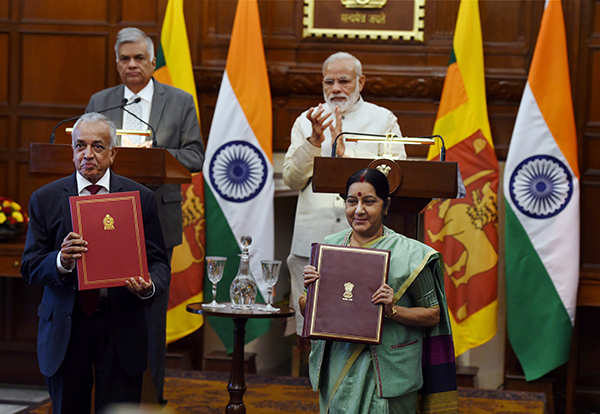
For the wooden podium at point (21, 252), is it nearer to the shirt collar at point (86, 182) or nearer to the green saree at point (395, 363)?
the shirt collar at point (86, 182)

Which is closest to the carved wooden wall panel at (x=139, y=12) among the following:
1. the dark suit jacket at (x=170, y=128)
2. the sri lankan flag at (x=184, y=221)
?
the sri lankan flag at (x=184, y=221)

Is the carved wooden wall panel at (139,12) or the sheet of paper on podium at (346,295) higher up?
the carved wooden wall panel at (139,12)

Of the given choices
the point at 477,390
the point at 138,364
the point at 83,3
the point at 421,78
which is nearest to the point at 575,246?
the point at 477,390

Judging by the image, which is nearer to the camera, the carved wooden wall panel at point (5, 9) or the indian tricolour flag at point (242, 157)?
the indian tricolour flag at point (242, 157)

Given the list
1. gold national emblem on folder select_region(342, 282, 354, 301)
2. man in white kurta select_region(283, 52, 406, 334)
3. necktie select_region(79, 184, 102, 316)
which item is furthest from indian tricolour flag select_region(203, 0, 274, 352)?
gold national emblem on folder select_region(342, 282, 354, 301)

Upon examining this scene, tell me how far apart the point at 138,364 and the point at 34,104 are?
3.58 meters

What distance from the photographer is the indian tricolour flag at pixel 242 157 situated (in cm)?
550

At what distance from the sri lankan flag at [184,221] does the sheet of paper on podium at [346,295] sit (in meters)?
2.92

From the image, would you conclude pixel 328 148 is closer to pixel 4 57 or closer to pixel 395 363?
pixel 395 363

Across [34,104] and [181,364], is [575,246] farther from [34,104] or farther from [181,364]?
[34,104]

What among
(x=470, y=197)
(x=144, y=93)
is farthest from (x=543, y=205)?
(x=144, y=93)

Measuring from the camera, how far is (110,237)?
2783 mm

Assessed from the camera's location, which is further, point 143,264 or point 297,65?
point 297,65

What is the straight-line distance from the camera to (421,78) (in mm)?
5676
